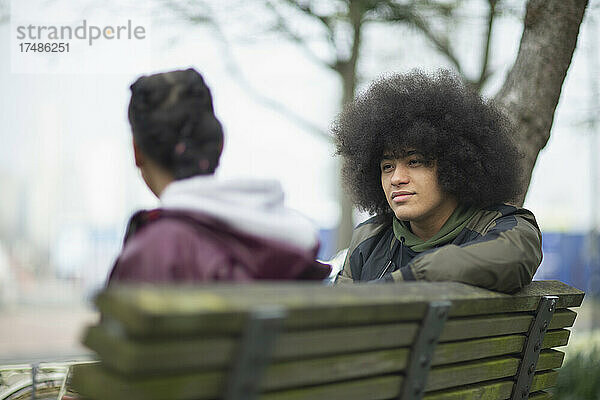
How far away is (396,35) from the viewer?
830 centimetres

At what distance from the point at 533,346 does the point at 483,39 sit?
5981 millimetres

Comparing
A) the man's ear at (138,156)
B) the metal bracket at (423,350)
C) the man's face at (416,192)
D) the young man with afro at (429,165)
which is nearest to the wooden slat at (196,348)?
the metal bracket at (423,350)

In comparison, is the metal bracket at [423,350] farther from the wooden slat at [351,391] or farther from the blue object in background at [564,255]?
the blue object in background at [564,255]

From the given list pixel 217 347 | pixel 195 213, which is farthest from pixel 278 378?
pixel 195 213

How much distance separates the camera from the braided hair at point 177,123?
1.93 m

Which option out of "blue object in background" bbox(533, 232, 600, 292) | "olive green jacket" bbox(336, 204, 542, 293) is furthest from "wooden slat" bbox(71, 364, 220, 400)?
"blue object in background" bbox(533, 232, 600, 292)

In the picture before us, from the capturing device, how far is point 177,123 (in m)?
1.92

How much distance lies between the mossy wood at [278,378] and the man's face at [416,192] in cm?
109

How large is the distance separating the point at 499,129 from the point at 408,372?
1794 mm

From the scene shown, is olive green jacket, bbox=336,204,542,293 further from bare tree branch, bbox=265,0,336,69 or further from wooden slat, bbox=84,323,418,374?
bare tree branch, bbox=265,0,336,69

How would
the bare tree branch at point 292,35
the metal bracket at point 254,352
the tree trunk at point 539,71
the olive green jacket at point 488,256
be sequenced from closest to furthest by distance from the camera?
the metal bracket at point 254,352, the olive green jacket at point 488,256, the tree trunk at point 539,71, the bare tree branch at point 292,35

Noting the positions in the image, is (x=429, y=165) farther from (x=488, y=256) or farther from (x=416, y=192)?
(x=488, y=256)

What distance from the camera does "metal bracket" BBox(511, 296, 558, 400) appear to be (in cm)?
252

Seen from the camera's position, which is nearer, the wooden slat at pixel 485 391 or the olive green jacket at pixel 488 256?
the wooden slat at pixel 485 391
